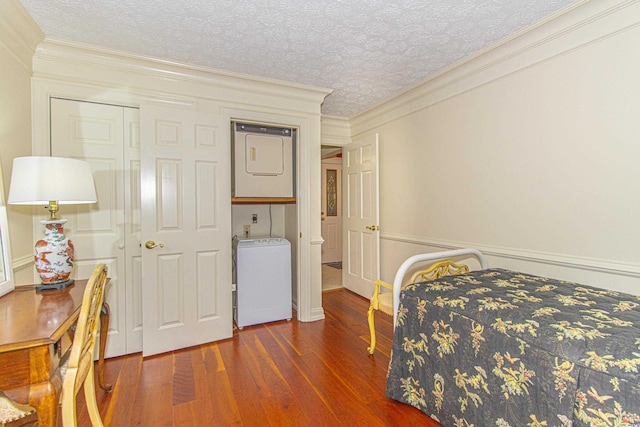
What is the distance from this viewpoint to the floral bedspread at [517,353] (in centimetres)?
101

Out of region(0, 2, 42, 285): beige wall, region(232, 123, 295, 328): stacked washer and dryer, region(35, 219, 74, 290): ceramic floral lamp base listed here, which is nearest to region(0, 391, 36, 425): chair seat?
region(35, 219, 74, 290): ceramic floral lamp base

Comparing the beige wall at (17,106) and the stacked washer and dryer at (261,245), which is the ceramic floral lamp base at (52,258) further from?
the stacked washer and dryer at (261,245)

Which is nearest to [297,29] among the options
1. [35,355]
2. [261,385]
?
[35,355]

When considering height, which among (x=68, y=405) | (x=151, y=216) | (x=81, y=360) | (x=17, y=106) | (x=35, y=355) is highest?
(x=17, y=106)

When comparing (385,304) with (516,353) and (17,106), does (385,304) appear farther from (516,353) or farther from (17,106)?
(17,106)

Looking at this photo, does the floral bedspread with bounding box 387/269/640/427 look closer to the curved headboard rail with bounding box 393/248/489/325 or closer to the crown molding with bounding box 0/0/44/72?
the curved headboard rail with bounding box 393/248/489/325

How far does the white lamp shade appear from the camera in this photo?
4.94ft

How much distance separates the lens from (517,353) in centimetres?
122

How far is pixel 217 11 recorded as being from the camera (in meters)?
1.84

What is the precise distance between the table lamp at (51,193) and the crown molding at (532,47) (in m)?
2.99

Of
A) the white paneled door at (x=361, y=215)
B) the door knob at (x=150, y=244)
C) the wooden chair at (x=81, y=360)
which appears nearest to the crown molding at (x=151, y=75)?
the white paneled door at (x=361, y=215)

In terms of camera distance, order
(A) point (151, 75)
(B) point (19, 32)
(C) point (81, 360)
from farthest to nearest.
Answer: (A) point (151, 75), (B) point (19, 32), (C) point (81, 360)

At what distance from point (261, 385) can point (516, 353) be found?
5.24 ft

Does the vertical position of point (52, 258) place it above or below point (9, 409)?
above
